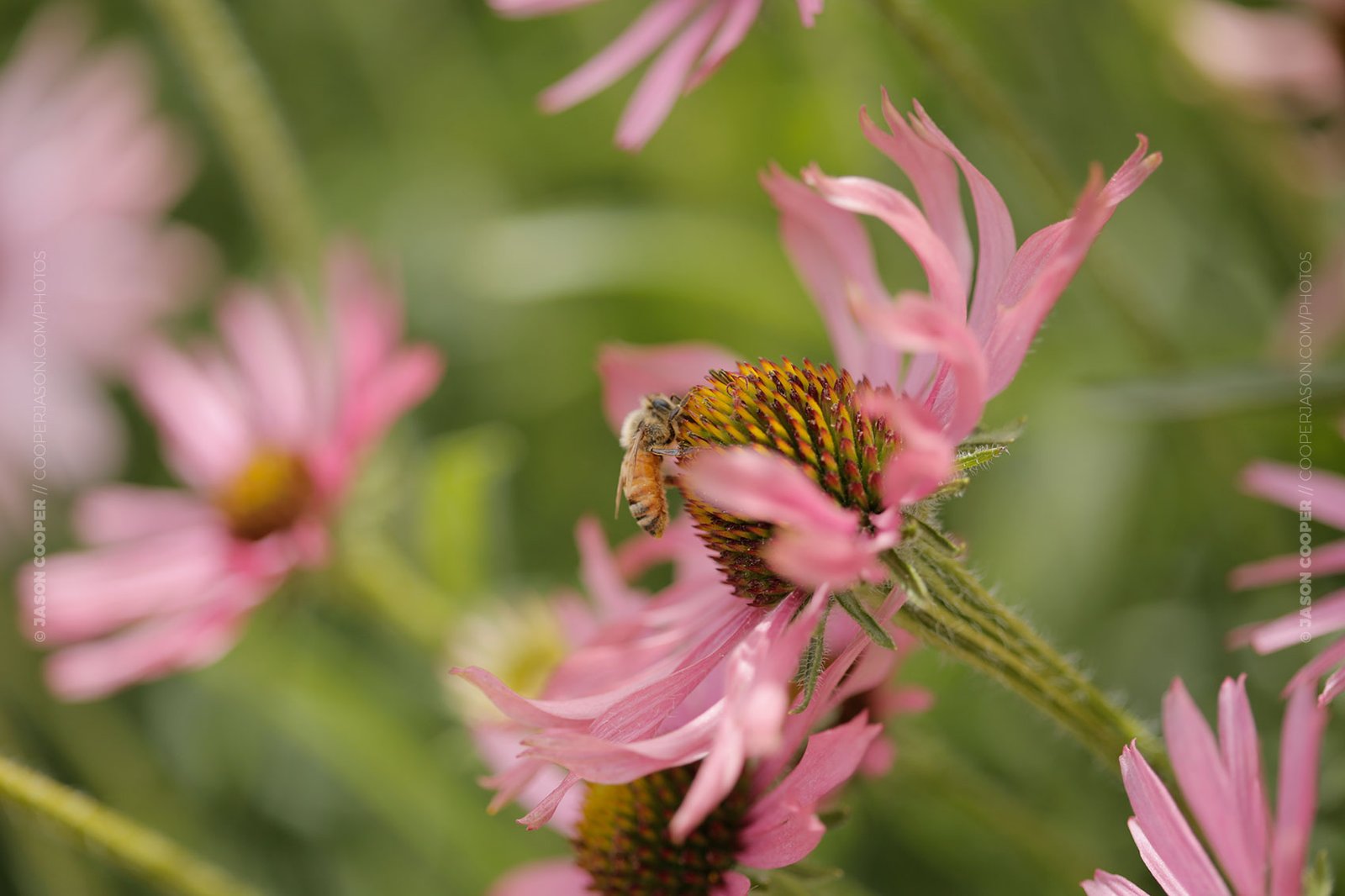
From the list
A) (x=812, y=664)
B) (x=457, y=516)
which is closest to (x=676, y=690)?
(x=812, y=664)

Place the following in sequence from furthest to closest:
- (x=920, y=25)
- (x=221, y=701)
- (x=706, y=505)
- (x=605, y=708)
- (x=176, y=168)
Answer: (x=176, y=168) < (x=221, y=701) < (x=920, y=25) < (x=706, y=505) < (x=605, y=708)

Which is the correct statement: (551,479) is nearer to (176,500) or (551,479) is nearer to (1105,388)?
(176,500)

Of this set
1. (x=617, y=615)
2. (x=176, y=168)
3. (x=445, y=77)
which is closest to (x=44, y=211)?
(x=176, y=168)

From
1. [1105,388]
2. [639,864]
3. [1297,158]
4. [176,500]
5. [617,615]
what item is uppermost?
[1297,158]

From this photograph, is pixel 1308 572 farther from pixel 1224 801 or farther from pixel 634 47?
pixel 634 47

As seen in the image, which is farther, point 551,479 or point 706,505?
point 551,479

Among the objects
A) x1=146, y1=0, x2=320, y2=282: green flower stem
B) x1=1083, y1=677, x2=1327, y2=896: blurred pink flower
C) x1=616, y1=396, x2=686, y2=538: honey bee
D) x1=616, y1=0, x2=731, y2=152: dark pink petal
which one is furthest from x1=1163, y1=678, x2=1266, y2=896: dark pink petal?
x1=146, y1=0, x2=320, y2=282: green flower stem

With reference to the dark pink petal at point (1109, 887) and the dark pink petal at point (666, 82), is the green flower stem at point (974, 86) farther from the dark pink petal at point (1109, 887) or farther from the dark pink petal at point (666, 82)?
the dark pink petal at point (1109, 887)
